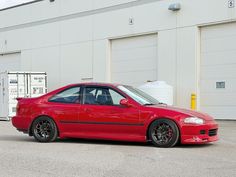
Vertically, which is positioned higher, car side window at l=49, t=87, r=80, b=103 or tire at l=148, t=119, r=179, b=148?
car side window at l=49, t=87, r=80, b=103

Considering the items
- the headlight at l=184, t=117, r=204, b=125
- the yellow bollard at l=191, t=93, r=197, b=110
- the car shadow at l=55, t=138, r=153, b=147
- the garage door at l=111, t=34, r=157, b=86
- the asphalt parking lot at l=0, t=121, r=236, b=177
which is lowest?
the asphalt parking lot at l=0, t=121, r=236, b=177

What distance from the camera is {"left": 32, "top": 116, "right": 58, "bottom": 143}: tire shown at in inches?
425

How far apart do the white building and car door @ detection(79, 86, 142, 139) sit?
8.10 meters

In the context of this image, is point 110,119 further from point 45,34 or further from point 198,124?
point 45,34

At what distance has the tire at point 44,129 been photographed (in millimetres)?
10805

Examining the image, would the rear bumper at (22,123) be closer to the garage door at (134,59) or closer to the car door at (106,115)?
the car door at (106,115)

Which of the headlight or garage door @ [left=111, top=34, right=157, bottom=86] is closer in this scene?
the headlight

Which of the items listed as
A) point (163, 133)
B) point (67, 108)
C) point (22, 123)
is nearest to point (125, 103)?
point (163, 133)

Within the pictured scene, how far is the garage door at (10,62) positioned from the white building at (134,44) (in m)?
0.08

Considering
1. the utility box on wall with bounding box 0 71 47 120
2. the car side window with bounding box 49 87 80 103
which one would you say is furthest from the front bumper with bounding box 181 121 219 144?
the utility box on wall with bounding box 0 71 47 120

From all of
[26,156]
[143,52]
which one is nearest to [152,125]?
[26,156]

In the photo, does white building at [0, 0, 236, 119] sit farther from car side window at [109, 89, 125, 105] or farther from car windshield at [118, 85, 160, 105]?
car side window at [109, 89, 125, 105]

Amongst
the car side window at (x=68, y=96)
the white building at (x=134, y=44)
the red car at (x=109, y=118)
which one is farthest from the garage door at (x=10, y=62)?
the car side window at (x=68, y=96)

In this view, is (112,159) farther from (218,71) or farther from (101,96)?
(218,71)
